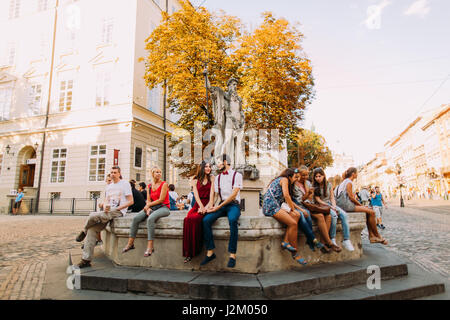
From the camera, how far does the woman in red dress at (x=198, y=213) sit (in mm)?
3861

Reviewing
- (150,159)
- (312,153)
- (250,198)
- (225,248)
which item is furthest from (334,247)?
(312,153)

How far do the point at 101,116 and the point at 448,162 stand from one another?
53.1 metres

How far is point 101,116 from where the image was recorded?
809 inches

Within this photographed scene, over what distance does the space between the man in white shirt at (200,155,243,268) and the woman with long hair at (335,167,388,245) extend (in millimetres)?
2462

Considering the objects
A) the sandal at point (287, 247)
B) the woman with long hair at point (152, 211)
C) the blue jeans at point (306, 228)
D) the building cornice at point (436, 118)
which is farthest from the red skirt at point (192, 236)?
the building cornice at point (436, 118)

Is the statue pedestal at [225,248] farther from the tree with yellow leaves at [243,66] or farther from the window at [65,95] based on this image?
the window at [65,95]

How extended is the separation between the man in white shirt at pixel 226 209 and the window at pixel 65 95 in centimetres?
2161

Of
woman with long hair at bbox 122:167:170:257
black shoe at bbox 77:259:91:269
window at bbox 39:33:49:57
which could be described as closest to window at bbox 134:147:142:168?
window at bbox 39:33:49:57

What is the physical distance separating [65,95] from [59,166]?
5.68m

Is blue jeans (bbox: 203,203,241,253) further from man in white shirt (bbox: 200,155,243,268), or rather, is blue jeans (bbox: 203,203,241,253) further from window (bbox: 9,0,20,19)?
window (bbox: 9,0,20,19)

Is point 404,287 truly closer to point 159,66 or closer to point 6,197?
point 159,66
